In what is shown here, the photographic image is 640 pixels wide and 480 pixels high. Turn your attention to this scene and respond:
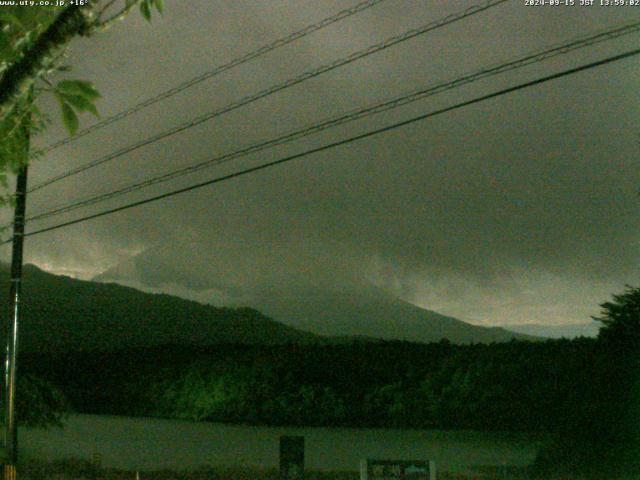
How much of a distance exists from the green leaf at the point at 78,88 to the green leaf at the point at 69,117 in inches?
2.3

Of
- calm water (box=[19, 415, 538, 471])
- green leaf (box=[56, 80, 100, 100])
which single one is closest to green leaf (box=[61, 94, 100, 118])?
green leaf (box=[56, 80, 100, 100])

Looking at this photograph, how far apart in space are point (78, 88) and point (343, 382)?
28639 mm

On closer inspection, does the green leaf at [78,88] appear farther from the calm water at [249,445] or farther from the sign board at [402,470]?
the calm water at [249,445]

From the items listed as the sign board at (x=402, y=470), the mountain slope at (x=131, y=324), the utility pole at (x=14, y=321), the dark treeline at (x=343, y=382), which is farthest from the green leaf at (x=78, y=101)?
the mountain slope at (x=131, y=324)

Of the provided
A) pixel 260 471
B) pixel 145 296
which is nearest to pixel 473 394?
pixel 260 471

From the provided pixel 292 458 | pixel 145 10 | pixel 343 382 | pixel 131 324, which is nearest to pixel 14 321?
pixel 292 458

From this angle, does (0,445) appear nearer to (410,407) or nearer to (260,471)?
(260,471)

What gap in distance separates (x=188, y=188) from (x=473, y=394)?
15.8m

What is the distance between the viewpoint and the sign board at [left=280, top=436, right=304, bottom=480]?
484 inches

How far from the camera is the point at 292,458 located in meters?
12.4

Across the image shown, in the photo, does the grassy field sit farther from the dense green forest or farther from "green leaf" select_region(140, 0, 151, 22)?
"green leaf" select_region(140, 0, 151, 22)

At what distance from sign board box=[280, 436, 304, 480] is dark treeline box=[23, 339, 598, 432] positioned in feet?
29.4

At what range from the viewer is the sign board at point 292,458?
12.3 m

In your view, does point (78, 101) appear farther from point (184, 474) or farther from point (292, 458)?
point (184, 474)
